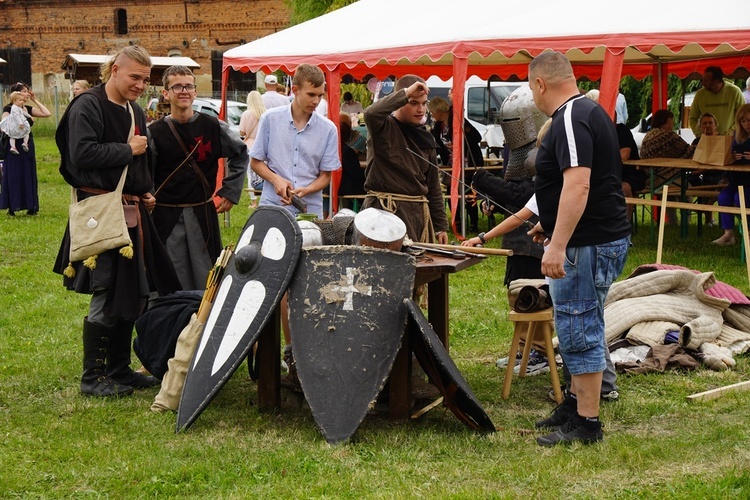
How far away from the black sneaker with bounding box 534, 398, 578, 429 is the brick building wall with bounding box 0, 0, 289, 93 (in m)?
36.1

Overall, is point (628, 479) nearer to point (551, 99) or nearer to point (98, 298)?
point (551, 99)

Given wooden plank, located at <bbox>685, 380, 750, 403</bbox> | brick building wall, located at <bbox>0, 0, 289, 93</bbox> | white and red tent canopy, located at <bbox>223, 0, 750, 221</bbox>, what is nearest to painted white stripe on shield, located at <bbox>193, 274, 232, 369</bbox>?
wooden plank, located at <bbox>685, 380, 750, 403</bbox>

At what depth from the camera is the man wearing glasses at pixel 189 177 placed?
19.5 ft

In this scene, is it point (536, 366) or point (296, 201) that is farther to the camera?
point (536, 366)

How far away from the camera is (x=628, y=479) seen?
4023 mm

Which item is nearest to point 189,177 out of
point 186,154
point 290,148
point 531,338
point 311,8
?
point 186,154

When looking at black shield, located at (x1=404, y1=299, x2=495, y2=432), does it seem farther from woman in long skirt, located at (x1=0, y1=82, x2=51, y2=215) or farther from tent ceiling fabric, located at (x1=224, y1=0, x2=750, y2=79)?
woman in long skirt, located at (x1=0, y1=82, x2=51, y2=215)

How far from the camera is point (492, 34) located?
32.7 feet

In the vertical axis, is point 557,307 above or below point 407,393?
above

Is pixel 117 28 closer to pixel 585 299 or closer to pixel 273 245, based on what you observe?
pixel 273 245

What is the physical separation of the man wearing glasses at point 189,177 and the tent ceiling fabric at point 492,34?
4.48 m

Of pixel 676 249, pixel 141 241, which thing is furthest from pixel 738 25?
pixel 141 241

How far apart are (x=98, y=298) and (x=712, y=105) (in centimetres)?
929

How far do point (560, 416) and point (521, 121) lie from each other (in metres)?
1.77
